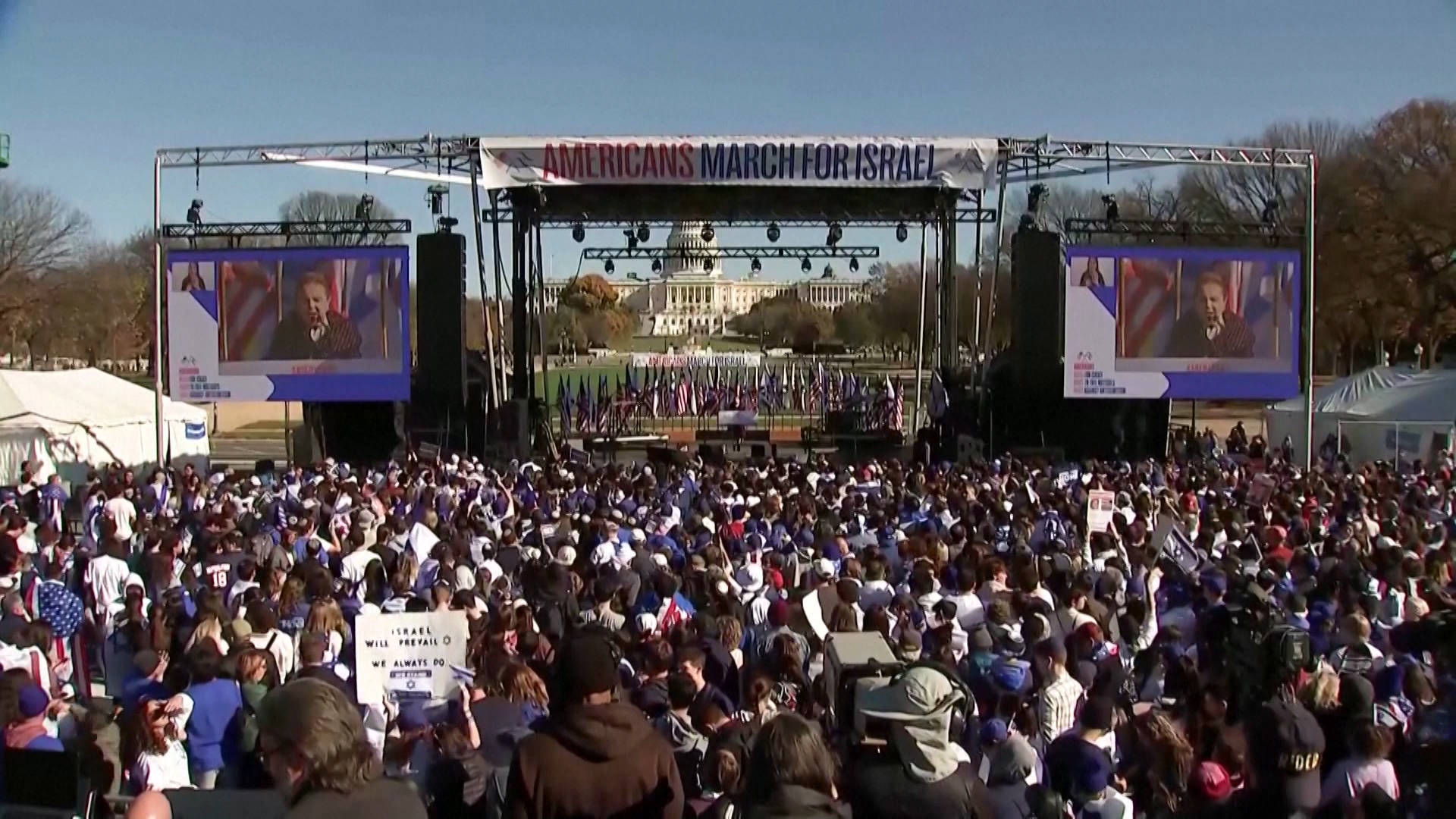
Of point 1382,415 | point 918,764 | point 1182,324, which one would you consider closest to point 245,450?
point 1182,324

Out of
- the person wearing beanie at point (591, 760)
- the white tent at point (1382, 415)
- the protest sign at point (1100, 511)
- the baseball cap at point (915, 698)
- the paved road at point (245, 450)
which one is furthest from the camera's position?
the paved road at point (245, 450)

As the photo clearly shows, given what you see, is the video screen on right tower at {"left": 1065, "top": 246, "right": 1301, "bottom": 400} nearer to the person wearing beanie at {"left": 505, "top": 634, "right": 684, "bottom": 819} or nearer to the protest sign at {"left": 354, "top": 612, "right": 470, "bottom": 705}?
the protest sign at {"left": 354, "top": 612, "right": 470, "bottom": 705}

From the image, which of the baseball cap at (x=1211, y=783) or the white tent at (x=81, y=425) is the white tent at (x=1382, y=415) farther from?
the white tent at (x=81, y=425)

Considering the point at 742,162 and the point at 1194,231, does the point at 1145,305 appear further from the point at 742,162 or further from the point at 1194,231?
the point at 742,162

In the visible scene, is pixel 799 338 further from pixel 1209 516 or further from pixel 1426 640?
pixel 1426 640

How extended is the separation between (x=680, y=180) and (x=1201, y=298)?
379 inches

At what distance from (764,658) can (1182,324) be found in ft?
60.0

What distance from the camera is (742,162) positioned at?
22172mm

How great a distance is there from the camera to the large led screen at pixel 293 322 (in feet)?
74.4

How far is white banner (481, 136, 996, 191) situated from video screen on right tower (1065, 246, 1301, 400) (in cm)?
297

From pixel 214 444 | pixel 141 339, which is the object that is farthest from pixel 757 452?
pixel 141 339

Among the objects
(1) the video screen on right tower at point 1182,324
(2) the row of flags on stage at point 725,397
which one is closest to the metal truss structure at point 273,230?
(2) the row of flags on stage at point 725,397

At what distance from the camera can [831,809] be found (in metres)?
3.14

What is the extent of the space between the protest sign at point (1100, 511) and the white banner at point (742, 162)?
11.1 metres
